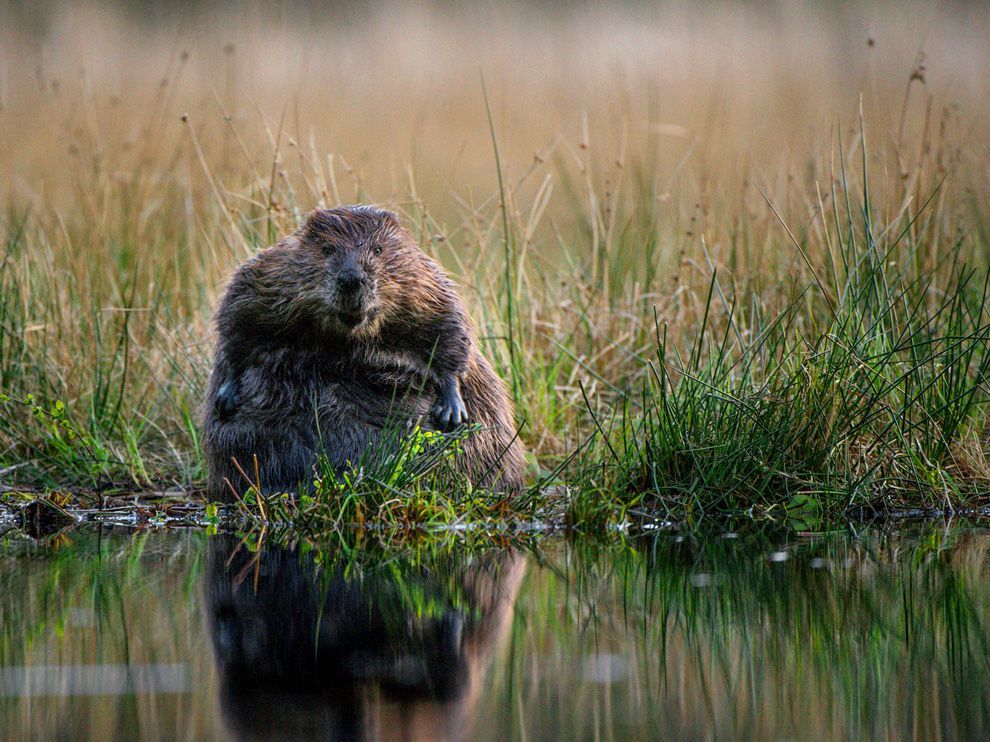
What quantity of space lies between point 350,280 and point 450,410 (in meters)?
A: 0.60

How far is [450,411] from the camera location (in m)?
4.73

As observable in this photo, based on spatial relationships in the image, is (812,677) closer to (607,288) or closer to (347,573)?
(347,573)

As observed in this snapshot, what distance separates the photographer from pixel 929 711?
2.49 meters

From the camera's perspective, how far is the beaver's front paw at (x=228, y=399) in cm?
474

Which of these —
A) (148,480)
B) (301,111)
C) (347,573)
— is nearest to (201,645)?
(347,573)

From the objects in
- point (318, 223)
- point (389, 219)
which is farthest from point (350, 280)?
point (389, 219)

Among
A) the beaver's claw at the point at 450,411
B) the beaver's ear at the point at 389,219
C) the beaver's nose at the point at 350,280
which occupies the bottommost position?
the beaver's claw at the point at 450,411

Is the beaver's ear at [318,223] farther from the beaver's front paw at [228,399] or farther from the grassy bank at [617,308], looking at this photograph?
the grassy bank at [617,308]

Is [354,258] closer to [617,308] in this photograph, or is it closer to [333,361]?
[333,361]

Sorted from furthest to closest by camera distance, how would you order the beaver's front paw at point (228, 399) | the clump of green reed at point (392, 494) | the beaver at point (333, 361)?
1. the beaver's front paw at point (228, 399)
2. the beaver at point (333, 361)
3. the clump of green reed at point (392, 494)

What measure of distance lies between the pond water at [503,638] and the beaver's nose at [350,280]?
0.83 metres

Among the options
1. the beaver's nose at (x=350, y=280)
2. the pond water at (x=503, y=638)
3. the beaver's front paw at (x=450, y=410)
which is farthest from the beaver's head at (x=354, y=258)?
the pond water at (x=503, y=638)

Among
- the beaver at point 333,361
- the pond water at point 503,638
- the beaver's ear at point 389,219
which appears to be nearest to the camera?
the pond water at point 503,638

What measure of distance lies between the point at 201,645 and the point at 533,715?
87 centimetres
